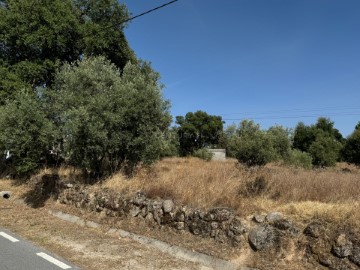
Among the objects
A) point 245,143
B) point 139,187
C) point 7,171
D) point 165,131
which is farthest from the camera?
point 245,143

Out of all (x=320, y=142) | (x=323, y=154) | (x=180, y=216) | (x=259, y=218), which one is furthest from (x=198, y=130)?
(x=259, y=218)

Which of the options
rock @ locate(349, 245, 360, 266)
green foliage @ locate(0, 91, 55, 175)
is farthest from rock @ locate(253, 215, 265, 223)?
green foliage @ locate(0, 91, 55, 175)

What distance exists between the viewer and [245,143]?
856 inches

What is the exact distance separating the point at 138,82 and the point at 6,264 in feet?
25.6

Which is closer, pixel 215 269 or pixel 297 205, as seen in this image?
pixel 215 269

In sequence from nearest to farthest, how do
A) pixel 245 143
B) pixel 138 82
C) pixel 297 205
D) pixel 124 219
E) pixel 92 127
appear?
pixel 297 205
pixel 124 219
pixel 92 127
pixel 138 82
pixel 245 143

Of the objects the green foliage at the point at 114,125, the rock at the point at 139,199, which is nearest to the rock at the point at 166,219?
the rock at the point at 139,199

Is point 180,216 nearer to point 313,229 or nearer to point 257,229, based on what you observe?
point 257,229

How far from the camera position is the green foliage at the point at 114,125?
11234 mm

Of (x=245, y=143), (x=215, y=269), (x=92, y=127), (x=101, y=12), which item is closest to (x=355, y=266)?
(x=215, y=269)

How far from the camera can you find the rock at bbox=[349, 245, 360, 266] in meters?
5.34

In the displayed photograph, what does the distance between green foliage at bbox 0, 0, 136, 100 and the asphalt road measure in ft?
41.9

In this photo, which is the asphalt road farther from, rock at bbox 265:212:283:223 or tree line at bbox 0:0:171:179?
tree line at bbox 0:0:171:179

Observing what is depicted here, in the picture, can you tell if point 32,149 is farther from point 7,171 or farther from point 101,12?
point 101,12
